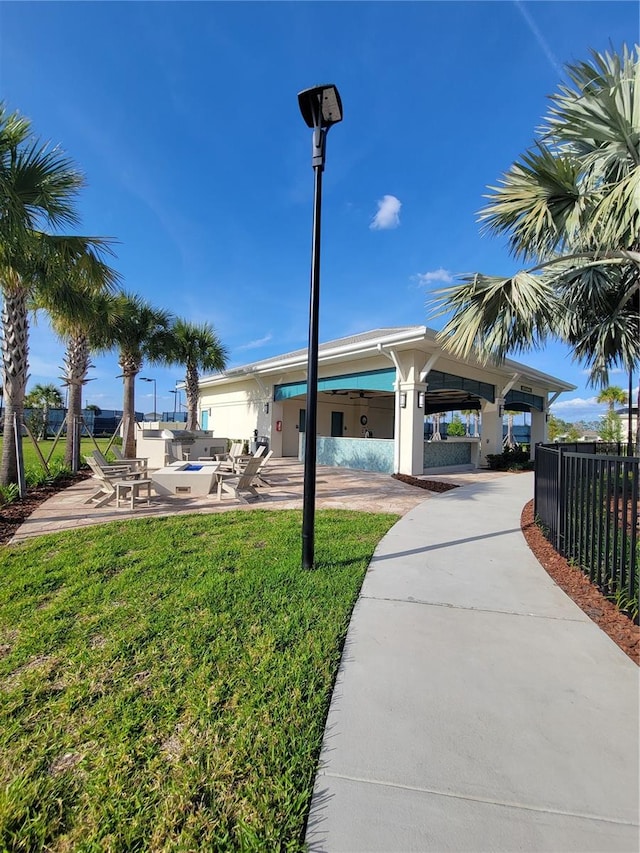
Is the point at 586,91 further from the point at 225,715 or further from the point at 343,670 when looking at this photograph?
the point at 225,715

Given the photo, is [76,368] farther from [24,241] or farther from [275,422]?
[24,241]

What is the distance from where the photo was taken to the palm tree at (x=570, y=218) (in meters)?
5.09

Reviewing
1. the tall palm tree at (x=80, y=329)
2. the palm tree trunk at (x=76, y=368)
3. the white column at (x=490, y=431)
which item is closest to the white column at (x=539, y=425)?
the white column at (x=490, y=431)

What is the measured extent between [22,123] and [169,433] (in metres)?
10.0

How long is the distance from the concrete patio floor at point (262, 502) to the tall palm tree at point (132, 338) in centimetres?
559

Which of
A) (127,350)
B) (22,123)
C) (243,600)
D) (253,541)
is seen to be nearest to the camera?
(243,600)

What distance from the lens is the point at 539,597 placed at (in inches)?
145

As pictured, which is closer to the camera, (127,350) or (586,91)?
(586,91)

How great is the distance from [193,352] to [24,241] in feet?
43.7

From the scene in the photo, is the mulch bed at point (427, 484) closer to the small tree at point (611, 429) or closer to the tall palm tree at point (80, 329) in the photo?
the tall palm tree at point (80, 329)

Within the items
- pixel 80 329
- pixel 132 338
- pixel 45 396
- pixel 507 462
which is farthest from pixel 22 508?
pixel 45 396

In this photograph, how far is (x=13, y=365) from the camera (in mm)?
8398

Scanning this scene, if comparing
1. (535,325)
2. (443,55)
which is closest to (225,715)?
(535,325)

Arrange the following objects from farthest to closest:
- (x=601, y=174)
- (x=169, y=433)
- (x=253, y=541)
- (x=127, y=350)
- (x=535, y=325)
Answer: (x=127, y=350)
(x=169, y=433)
(x=535, y=325)
(x=601, y=174)
(x=253, y=541)
